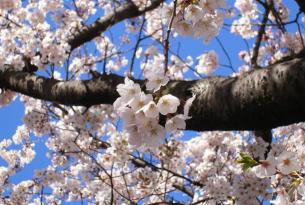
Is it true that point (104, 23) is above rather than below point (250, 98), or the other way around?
above

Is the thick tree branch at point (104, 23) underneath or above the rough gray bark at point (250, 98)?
above

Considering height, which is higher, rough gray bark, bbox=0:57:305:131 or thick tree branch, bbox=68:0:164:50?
thick tree branch, bbox=68:0:164:50

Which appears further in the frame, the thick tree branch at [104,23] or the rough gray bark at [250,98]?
the thick tree branch at [104,23]

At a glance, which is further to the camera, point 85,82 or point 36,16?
point 36,16

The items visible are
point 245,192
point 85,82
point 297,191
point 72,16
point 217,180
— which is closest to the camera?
point 297,191

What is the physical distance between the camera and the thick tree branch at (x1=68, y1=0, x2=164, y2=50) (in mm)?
5098

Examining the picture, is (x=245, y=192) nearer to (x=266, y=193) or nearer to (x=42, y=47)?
(x=266, y=193)

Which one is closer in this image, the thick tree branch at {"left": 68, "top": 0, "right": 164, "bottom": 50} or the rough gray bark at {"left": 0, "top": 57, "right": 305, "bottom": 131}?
the rough gray bark at {"left": 0, "top": 57, "right": 305, "bottom": 131}

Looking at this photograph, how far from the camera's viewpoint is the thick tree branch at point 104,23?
510 cm

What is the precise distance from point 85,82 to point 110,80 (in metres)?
0.29

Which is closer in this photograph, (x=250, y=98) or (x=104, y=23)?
(x=250, y=98)

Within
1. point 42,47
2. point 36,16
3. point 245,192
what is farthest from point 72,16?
point 245,192

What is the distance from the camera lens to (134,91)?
143cm

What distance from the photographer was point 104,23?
5.20 metres
